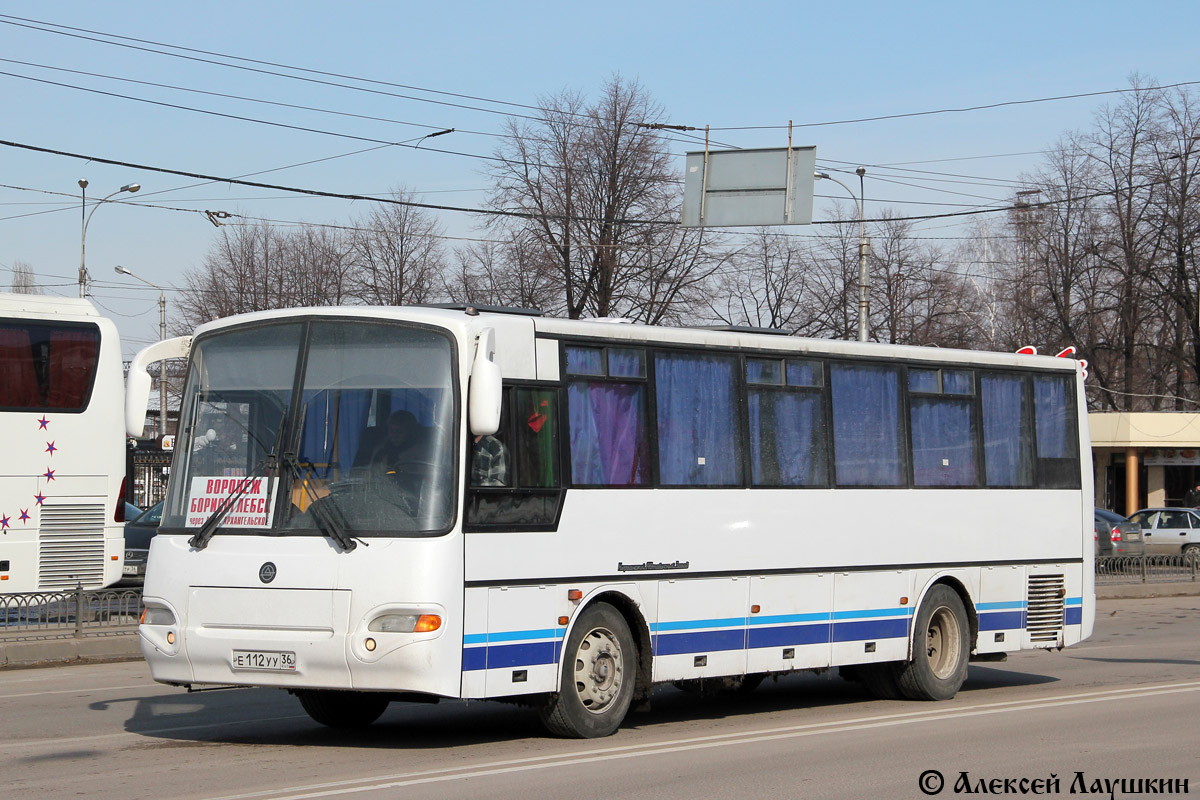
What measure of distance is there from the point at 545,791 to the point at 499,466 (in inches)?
95.9

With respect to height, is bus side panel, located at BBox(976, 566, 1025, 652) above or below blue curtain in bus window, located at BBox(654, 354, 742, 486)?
below

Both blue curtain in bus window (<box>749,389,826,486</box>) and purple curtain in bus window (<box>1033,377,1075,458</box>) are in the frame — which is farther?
purple curtain in bus window (<box>1033,377,1075,458</box>)

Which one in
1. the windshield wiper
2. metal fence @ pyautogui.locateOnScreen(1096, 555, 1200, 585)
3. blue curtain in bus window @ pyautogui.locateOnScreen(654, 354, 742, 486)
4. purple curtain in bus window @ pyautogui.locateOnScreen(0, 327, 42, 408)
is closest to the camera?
the windshield wiper

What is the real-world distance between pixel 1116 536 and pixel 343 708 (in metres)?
30.2

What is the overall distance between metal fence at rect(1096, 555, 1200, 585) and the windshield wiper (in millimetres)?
23186

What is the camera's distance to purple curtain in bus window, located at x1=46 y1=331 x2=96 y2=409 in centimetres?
2012

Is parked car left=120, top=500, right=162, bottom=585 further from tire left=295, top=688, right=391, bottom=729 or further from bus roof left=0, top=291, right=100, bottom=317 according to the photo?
tire left=295, top=688, right=391, bottom=729

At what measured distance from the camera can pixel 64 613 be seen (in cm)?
1773

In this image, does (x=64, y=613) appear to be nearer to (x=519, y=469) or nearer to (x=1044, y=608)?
(x=519, y=469)

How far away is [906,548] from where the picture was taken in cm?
1298

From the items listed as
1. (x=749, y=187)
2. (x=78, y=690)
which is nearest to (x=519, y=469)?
(x=78, y=690)

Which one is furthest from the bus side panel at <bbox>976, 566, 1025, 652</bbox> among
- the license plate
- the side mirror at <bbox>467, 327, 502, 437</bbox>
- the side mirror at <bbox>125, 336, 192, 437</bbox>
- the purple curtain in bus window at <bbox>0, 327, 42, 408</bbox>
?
the purple curtain in bus window at <bbox>0, 327, 42, 408</bbox>

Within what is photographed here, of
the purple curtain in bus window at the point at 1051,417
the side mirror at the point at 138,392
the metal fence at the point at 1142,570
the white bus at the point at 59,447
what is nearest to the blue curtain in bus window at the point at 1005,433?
the purple curtain in bus window at the point at 1051,417

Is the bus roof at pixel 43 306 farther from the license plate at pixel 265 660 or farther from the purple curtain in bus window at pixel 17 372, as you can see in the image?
the license plate at pixel 265 660
